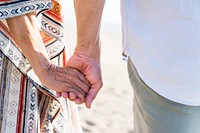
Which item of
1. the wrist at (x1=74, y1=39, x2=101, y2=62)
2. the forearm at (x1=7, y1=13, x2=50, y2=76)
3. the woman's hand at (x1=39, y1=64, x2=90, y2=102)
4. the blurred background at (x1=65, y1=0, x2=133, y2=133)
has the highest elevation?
the forearm at (x1=7, y1=13, x2=50, y2=76)

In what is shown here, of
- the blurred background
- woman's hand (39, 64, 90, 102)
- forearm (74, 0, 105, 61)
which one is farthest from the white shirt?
the blurred background

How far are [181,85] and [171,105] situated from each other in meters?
0.08

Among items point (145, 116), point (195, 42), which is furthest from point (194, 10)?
point (145, 116)

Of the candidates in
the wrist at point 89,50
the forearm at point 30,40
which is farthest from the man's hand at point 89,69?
the forearm at point 30,40

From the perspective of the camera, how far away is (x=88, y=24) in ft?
7.64

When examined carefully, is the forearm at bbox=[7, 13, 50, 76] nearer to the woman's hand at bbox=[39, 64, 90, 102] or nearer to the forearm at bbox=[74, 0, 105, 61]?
the woman's hand at bbox=[39, 64, 90, 102]

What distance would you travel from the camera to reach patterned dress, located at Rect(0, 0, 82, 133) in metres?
2.28

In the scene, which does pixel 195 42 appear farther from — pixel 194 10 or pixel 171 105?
pixel 171 105

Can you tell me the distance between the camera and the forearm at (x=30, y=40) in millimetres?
2266

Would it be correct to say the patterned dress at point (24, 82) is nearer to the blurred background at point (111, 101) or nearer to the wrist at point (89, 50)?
the wrist at point (89, 50)

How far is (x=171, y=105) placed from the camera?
2.22 meters

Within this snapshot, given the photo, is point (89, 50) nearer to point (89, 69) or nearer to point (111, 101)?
point (89, 69)

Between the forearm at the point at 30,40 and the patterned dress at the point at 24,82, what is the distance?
0.03m

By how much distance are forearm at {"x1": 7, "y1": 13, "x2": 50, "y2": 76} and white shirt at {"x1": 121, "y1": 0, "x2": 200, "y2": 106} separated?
30cm
